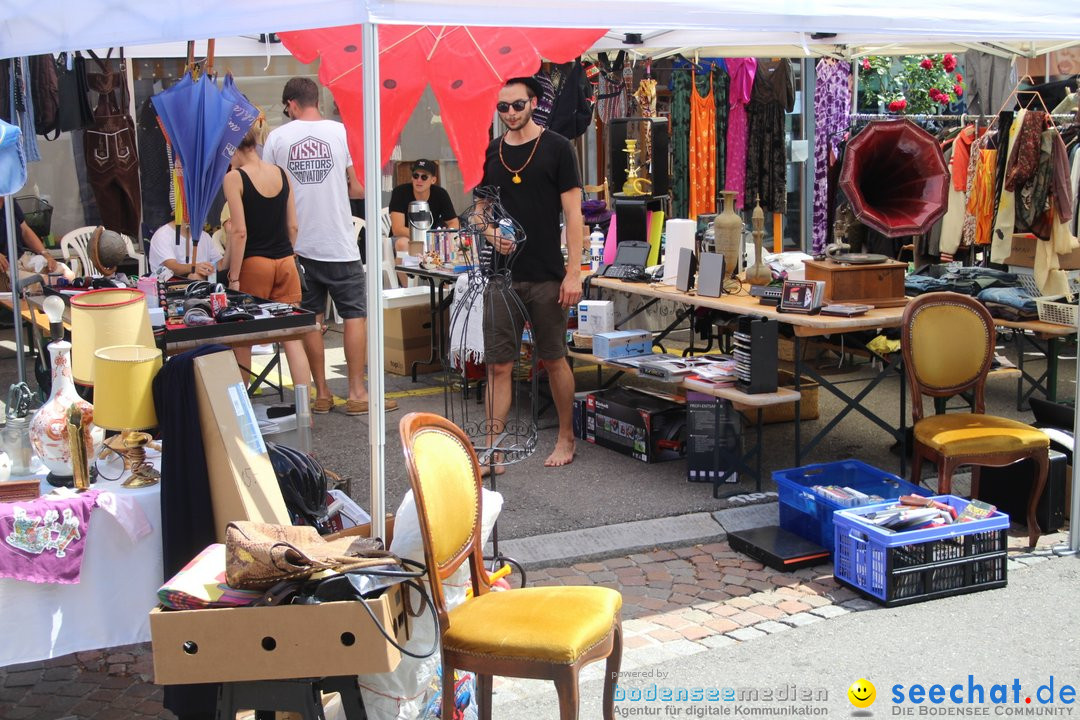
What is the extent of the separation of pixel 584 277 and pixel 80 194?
540cm

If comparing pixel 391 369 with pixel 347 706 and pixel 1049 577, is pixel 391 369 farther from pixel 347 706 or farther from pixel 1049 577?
pixel 347 706

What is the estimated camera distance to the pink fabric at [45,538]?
11.5ft

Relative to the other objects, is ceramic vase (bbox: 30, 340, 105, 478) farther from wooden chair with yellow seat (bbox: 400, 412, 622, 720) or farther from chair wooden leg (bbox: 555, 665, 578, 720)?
chair wooden leg (bbox: 555, 665, 578, 720)

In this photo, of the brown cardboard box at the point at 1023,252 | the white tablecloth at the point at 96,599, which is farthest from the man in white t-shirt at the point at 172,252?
the brown cardboard box at the point at 1023,252

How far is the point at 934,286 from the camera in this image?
301 inches

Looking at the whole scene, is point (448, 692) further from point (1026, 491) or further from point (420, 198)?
point (420, 198)

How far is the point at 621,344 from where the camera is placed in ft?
22.8

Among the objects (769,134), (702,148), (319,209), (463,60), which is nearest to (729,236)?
(463,60)

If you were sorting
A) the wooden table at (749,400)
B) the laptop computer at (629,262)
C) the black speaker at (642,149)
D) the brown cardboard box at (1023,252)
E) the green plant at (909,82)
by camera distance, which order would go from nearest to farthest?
the wooden table at (749,400) < the laptop computer at (629,262) < the black speaker at (642,149) < the brown cardboard box at (1023,252) < the green plant at (909,82)

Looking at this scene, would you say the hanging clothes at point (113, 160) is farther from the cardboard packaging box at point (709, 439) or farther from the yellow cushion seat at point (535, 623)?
the yellow cushion seat at point (535, 623)

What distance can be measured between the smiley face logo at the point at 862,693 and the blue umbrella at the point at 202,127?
14.4 ft

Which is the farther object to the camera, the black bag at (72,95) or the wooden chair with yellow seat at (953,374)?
the black bag at (72,95)

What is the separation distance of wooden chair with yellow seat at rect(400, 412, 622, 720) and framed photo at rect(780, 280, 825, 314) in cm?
301

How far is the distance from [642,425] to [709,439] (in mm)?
536
